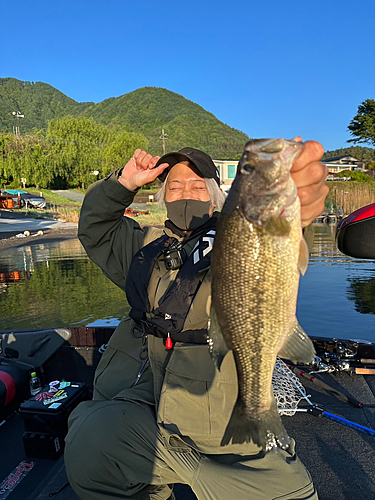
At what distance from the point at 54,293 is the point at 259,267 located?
11361 mm

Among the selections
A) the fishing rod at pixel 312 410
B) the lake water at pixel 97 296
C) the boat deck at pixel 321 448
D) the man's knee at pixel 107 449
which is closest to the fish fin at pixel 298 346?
the man's knee at pixel 107 449

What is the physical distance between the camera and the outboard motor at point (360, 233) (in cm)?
324

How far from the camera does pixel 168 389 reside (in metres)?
2.41

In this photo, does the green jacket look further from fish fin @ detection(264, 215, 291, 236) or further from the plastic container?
the plastic container

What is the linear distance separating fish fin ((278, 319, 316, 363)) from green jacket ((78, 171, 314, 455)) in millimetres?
447

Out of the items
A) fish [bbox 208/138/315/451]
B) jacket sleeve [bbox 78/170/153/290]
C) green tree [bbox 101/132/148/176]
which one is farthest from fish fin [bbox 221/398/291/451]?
green tree [bbox 101/132/148/176]

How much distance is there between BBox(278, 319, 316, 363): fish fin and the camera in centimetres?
206

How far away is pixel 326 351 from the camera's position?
5.09 m

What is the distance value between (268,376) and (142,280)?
114 cm

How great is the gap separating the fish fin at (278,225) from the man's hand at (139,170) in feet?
4.30

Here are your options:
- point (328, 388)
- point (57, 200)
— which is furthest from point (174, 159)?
point (57, 200)

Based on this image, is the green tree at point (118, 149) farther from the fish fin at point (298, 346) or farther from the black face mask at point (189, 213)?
the fish fin at point (298, 346)

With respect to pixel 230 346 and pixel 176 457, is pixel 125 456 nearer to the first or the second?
pixel 176 457

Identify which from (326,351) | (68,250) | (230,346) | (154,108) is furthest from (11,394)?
(154,108)
